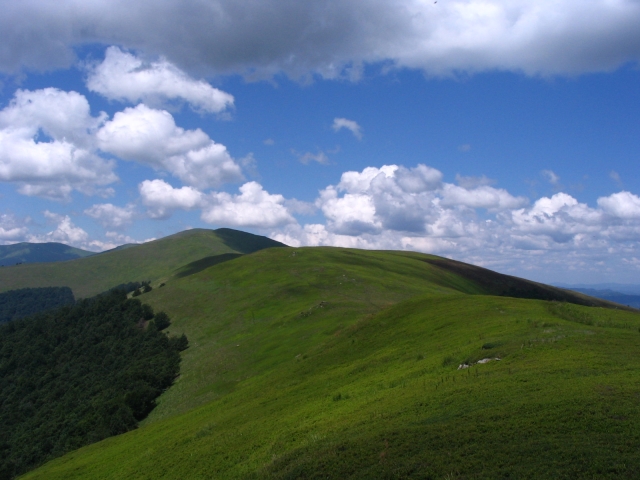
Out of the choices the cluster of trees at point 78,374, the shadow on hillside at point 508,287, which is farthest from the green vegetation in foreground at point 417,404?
the shadow on hillside at point 508,287

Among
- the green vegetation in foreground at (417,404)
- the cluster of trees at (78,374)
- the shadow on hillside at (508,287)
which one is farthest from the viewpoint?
the shadow on hillside at (508,287)

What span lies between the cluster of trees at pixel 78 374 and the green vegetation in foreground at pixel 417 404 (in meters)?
9.88

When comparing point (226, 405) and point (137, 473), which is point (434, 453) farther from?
point (226, 405)

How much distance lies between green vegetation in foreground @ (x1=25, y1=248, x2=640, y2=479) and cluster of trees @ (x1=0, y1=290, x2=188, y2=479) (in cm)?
988

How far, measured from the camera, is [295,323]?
3051 inches

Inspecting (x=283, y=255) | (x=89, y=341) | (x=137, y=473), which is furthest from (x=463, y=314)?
(x=89, y=341)

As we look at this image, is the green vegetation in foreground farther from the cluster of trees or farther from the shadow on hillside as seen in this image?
the shadow on hillside

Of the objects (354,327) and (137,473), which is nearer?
(137,473)

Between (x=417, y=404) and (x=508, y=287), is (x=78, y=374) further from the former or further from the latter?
(x=508, y=287)

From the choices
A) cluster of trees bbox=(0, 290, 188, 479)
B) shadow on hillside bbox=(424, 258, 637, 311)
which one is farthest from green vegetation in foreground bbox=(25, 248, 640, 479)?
shadow on hillside bbox=(424, 258, 637, 311)

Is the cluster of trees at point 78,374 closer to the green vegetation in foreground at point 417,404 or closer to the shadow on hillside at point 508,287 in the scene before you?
the green vegetation in foreground at point 417,404

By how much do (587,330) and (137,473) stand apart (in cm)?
3331

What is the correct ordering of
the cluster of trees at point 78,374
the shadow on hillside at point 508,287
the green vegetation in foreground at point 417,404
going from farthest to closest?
the shadow on hillside at point 508,287
the cluster of trees at point 78,374
the green vegetation in foreground at point 417,404

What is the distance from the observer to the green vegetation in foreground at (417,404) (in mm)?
17344
